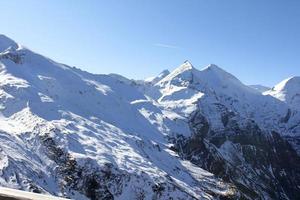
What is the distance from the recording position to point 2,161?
12044cm

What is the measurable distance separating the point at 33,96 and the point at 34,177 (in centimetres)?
7080

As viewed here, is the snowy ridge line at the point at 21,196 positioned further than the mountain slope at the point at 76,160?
No

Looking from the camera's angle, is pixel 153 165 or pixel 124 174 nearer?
pixel 124 174

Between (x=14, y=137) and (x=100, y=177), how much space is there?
30318mm

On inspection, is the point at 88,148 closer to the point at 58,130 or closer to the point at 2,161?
the point at 58,130

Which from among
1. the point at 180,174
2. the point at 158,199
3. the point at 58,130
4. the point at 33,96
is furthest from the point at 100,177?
the point at 33,96

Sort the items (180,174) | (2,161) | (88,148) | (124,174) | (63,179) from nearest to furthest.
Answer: (2,161) < (63,179) < (124,174) < (88,148) < (180,174)

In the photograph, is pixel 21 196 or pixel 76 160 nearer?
pixel 21 196

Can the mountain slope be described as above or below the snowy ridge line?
below

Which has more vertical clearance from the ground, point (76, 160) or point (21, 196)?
point (21, 196)

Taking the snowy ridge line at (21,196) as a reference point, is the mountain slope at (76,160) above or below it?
below

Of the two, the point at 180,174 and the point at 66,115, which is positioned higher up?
the point at 66,115

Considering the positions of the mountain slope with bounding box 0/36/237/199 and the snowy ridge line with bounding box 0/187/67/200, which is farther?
the mountain slope with bounding box 0/36/237/199

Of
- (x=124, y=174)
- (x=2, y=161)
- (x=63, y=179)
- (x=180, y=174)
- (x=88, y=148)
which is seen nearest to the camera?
(x=2, y=161)
